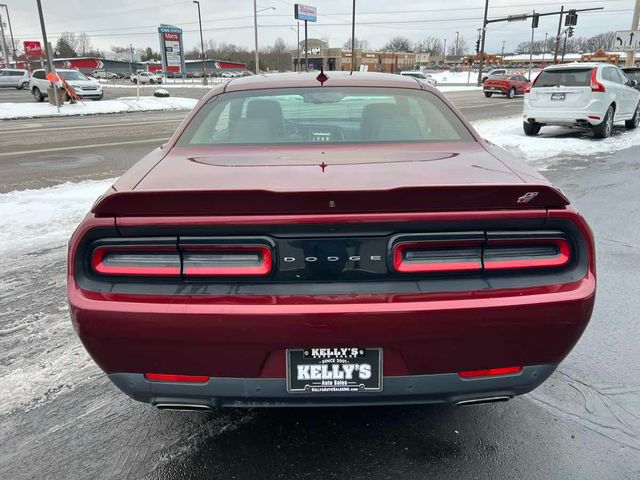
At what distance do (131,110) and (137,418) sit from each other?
948 inches

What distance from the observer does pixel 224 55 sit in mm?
124312

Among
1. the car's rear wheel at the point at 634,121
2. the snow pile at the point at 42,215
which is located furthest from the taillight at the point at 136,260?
the car's rear wheel at the point at 634,121

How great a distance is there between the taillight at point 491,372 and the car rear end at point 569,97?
37.6 ft

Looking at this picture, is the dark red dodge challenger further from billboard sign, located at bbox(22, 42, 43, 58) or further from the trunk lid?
billboard sign, located at bbox(22, 42, 43, 58)

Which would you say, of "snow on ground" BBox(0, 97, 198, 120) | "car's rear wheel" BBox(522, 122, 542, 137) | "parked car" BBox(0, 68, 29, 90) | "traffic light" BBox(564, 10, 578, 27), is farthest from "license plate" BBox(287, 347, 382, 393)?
"parked car" BBox(0, 68, 29, 90)

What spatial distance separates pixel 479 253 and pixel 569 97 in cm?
1153

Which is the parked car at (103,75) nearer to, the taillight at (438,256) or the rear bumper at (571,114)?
the rear bumper at (571,114)

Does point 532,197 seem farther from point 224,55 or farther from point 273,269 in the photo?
point 224,55

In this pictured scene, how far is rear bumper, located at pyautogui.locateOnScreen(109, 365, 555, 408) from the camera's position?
6.41 feet

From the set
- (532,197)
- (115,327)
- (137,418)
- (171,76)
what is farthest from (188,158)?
(171,76)

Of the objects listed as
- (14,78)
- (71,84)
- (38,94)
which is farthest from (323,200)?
(14,78)

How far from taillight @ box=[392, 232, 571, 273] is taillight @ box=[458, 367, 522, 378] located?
15.8 inches

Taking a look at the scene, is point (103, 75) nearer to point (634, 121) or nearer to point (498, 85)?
point (498, 85)

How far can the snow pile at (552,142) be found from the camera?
10473 millimetres
